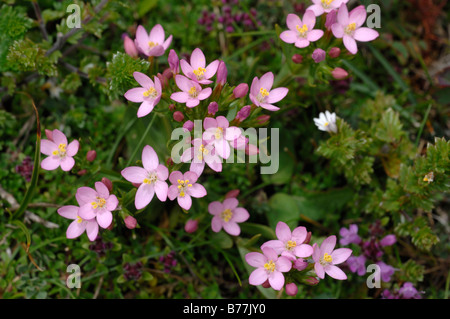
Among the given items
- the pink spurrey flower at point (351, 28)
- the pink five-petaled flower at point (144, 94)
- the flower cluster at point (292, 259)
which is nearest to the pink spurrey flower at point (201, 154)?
the pink five-petaled flower at point (144, 94)

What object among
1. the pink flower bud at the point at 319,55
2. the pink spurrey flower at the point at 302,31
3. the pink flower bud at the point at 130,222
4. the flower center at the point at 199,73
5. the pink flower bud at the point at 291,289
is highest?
the pink spurrey flower at the point at 302,31

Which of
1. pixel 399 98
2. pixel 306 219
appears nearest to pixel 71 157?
pixel 306 219

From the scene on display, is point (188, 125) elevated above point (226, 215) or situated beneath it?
elevated above

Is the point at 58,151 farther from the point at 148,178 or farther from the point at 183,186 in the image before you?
the point at 183,186

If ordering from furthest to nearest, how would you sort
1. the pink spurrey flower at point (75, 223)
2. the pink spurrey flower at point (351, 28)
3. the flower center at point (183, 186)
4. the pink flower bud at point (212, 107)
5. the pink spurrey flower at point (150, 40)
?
the pink spurrey flower at point (150, 40)
the pink spurrey flower at point (351, 28)
the pink spurrey flower at point (75, 223)
the flower center at point (183, 186)
the pink flower bud at point (212, 107)

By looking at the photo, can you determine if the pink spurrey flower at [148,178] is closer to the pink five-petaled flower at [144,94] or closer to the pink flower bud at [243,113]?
the pink five-petaled flower at [144,94]

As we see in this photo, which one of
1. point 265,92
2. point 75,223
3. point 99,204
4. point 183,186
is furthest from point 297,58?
point 75,223
